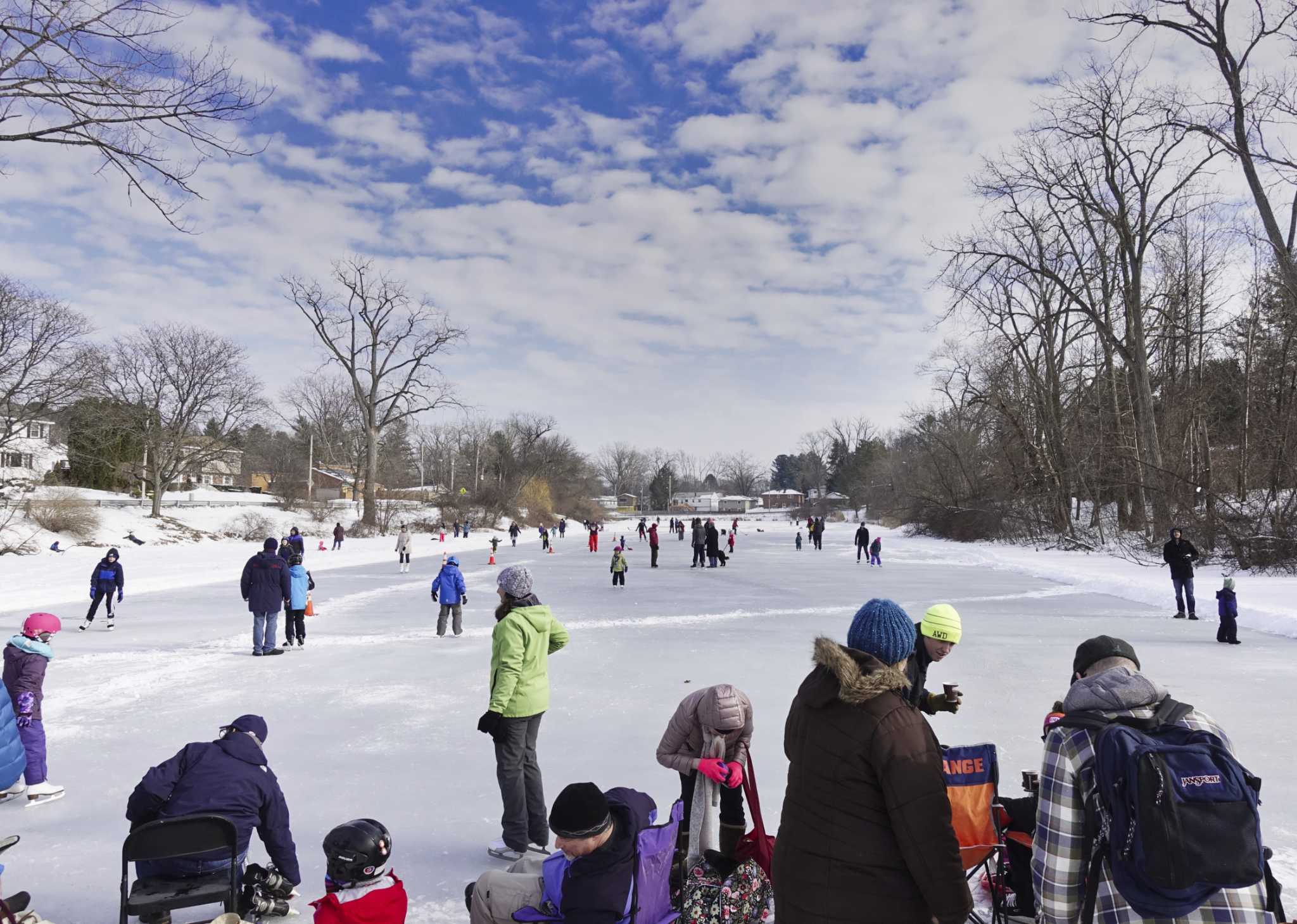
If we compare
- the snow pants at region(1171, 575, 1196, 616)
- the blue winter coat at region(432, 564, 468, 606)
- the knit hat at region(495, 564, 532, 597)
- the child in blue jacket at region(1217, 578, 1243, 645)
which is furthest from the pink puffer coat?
the snow pants at region(1171, 575, 1196, 616)

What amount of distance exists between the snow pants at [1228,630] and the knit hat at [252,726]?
36.8ft

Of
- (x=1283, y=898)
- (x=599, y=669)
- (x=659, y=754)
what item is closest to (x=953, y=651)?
(x=599, y=669)

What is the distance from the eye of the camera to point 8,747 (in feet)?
13.0

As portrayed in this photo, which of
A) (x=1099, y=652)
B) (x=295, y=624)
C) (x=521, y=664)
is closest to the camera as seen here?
(x=1099, y=652)

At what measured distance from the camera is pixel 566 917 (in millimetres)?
2682

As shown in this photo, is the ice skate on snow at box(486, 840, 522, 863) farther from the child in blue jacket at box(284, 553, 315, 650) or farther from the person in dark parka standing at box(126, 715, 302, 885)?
the child in blue jacket at box(284, 553, 315, 650)

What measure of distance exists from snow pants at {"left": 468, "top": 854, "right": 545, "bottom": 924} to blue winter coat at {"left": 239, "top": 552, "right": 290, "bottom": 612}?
7.94 metres

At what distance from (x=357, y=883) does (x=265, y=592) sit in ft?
26.0

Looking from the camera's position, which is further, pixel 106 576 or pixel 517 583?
pixel 106 576

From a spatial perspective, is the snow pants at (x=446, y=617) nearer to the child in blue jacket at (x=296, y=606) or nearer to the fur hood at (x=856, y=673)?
the child in blue jacket at (x=296, y=606)

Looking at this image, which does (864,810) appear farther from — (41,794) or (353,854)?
(41,794)

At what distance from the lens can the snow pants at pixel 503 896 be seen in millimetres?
2799

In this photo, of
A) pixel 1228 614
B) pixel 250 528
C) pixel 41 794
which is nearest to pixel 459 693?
pixel 41 794

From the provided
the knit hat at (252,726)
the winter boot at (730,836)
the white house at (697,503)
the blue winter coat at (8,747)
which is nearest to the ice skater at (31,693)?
the blue winter coat at (8,747)
